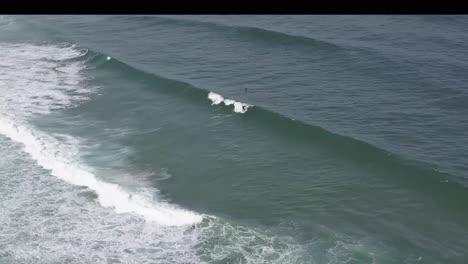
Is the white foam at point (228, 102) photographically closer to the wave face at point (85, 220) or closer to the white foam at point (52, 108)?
the wave face at point (85, 220)

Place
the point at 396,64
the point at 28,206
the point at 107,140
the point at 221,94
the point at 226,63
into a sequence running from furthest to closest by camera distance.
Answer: the point at 226,63 → the point at 396,64 → the point at 221,94 → the point at 107,140 → the point at 28,206

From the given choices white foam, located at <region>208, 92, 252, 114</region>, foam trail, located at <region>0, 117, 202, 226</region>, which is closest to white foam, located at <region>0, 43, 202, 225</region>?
foam trail, located at <region>0, 117, 202, 226</region>

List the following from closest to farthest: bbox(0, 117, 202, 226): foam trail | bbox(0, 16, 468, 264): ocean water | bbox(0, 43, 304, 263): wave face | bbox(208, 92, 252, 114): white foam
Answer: bbox(0, 43, 304, 263): wave face < bbox(0, 16, 468, 264): ocean water < bbox(0, 117, 202, 226): foam trail < bbox(208, 92, 252, 114): white foam

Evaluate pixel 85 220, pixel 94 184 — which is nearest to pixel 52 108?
pixel 94 184

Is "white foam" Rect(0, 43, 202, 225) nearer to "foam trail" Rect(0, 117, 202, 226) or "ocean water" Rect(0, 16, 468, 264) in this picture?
"foam trail" Rect(0, 117, 202, 226)

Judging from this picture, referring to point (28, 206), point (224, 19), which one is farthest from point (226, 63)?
point (28, 206)

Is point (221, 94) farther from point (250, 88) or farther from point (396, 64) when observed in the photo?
point (396, 64)

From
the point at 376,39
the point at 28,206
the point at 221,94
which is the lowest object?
the point at 28,206
